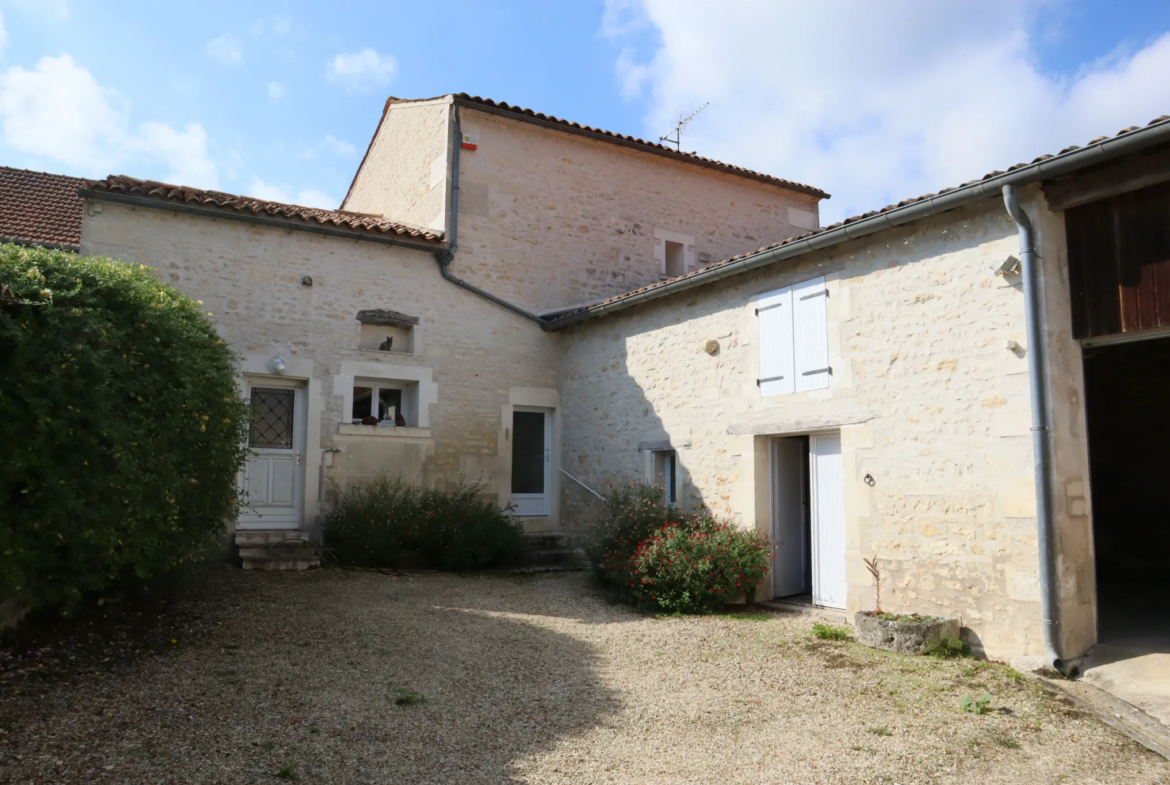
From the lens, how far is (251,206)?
9.38 meters

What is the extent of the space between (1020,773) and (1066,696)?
1374mm

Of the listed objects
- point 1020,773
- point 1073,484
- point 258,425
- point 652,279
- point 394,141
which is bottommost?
point 1020,773

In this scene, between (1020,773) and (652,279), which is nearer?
(1020,773)

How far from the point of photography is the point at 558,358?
11.2m

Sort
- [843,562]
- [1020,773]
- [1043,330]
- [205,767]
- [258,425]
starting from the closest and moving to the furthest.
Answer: [205,767] → [1020,773] → [1043,330] → [843,562] → [258,425]

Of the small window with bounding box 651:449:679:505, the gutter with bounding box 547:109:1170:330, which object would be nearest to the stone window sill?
the small window with bounding box 651:449:679:505

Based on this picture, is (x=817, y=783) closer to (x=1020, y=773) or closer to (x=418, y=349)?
(x=1020, y=773)

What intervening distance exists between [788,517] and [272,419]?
5839mm

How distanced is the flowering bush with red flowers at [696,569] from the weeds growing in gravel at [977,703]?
2.65 m

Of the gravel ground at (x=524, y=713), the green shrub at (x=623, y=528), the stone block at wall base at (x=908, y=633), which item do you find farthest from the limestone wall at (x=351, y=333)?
the stone block at wall base at (x=908, y=633)

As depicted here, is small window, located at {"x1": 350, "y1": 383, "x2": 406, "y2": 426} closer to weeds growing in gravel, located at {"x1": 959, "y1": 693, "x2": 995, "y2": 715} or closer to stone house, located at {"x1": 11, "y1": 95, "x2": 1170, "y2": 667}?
stone house, located at {"x1": 11, "y1": 95, "x2": 1170, "y2": 667}

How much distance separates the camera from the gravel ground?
12.1 ft

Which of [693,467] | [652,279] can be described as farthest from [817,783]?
[652,279]

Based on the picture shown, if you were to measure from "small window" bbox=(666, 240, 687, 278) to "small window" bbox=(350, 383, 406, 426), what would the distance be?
4.77 m
